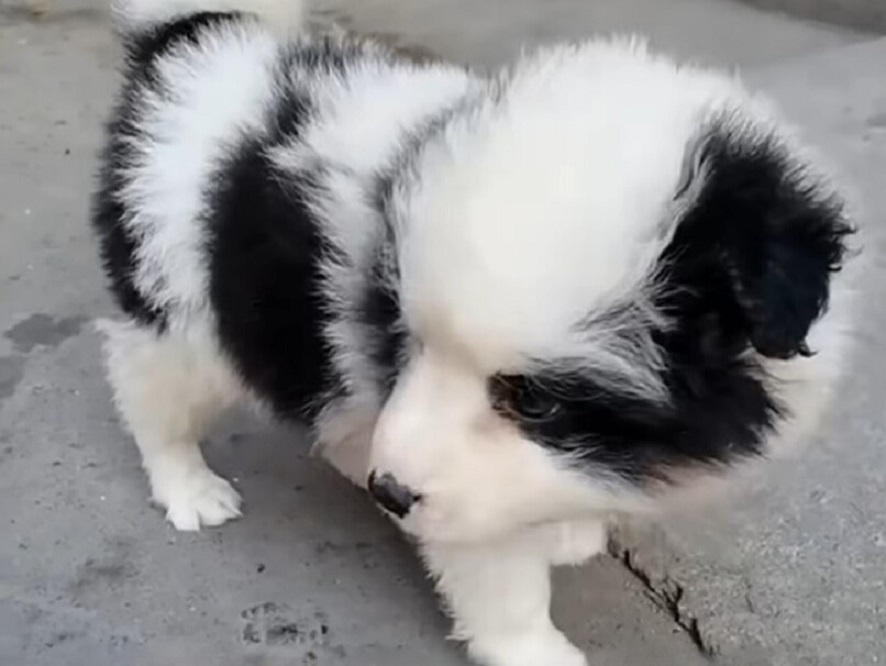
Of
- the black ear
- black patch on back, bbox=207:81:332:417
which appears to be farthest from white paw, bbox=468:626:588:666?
the black ear

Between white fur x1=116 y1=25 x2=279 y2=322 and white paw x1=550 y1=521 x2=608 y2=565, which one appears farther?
white fur x1=116 y1=25 x2=279 y2=322

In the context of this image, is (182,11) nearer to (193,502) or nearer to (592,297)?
(193,502)

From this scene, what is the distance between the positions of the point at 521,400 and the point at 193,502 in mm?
1236

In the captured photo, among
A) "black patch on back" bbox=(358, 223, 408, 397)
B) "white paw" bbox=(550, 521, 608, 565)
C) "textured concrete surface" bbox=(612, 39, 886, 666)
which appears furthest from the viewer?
"textured concrete surface" bbox=(612, 39, 886, 666)

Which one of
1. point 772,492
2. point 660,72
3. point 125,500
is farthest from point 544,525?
point 125,500

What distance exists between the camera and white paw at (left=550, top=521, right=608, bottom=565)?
244 cm

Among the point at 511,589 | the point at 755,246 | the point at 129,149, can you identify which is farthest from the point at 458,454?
the point at 129,149

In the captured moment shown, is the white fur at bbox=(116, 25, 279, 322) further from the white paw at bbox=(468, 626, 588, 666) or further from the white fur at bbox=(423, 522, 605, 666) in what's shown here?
the white paw at bbox=(468, 626, 588, 666)

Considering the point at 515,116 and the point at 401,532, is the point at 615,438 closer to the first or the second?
the point at 515,116

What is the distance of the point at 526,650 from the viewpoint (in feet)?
8.52

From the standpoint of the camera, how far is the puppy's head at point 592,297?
1872mm

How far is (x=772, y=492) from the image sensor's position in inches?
117

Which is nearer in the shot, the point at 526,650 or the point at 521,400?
the point at 521,400

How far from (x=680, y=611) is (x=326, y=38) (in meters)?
1.17
